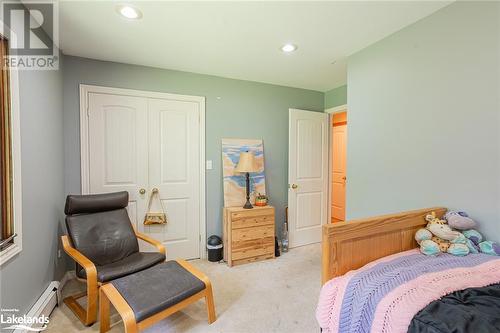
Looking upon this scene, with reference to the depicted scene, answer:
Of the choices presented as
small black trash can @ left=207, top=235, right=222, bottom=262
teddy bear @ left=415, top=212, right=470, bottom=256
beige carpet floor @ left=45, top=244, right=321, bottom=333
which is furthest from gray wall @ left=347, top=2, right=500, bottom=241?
small black trash can @ left=207, top=235, right=222, bottom=262

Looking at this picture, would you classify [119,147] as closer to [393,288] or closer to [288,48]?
[288,48]

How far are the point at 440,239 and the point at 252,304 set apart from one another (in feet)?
4.95

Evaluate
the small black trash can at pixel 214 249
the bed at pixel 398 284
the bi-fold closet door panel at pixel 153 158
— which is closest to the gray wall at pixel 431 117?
the bed at pixel 398 284

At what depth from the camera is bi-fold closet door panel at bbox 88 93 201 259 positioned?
2.69 metres

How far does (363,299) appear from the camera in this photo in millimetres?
1138

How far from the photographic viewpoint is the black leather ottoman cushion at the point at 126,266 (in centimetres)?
190

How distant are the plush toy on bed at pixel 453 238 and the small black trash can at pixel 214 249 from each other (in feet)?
6.98

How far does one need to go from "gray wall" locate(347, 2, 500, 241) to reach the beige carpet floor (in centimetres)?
95

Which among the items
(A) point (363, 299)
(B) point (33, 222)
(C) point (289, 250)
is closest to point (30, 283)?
(B) point (33, 222)

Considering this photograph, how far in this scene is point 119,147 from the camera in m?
2.75

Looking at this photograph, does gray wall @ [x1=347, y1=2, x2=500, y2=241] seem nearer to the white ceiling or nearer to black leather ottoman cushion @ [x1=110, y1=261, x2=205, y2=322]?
the white ceiling

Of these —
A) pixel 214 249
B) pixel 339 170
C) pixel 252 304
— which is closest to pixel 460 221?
pixel 252 304

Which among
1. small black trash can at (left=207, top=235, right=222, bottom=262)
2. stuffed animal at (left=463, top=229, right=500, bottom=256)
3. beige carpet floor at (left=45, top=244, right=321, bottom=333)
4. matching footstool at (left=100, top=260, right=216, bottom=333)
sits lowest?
beige carpet floor at (left=45, top=244, right=321, bottom=333)

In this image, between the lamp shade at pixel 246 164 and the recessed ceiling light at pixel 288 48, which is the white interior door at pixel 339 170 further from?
the recessed ceiling light at pixel 288 48
